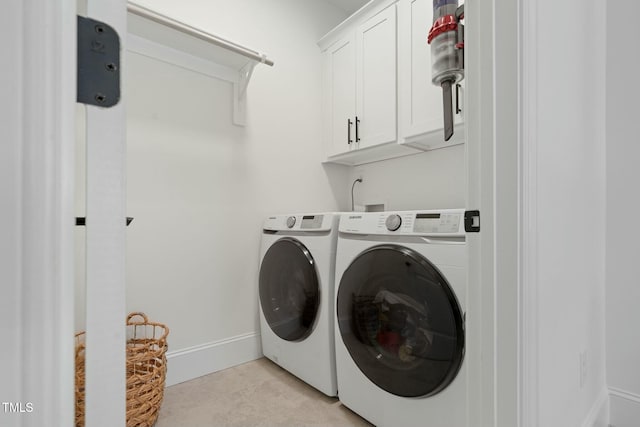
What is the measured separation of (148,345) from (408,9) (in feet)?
7.29

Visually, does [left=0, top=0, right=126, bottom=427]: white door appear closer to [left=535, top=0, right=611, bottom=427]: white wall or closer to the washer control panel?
[left=535, top=0, right=611, bottom=427]: white wall

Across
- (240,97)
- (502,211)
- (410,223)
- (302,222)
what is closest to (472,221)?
(502,211)

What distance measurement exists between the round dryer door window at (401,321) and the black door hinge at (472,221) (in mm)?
314

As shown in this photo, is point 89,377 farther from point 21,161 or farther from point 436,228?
point 436,228

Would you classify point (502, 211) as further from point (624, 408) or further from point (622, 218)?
point (624, 408)

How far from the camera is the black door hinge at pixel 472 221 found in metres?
0.75

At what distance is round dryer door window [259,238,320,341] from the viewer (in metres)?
1.51

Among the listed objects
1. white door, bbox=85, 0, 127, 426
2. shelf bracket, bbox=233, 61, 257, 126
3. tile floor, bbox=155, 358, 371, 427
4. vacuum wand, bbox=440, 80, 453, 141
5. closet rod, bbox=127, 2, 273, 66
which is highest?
closet rod, bbox=127, 2, 273, 66

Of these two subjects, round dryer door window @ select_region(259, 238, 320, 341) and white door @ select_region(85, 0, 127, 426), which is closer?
white door @ select_region(85, 0, 127, 426)

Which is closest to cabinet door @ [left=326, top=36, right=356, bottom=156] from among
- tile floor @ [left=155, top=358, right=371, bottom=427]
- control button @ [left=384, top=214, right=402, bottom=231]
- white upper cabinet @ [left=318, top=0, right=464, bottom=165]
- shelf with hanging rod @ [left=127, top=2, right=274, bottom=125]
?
white upper cabinet @ [left=318, top=0, right=464, bottom=165]

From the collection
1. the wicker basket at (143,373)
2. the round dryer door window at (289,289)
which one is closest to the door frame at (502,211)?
the round dryer door window at (289,289)

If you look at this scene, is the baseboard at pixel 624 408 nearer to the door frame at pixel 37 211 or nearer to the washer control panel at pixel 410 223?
the washer control panel at pixel 410 223

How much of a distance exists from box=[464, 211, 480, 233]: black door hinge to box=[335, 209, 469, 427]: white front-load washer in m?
0.22

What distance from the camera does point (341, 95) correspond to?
7.10ft
